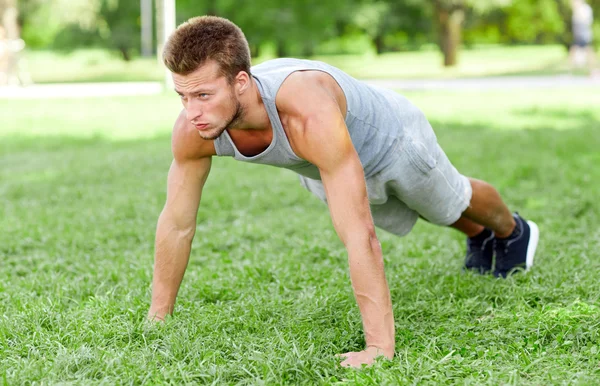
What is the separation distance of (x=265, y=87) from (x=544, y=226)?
10.7 feet

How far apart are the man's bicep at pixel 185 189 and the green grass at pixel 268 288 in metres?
0.47

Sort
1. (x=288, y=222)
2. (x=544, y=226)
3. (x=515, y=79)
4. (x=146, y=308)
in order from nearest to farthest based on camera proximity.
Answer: (x=146, y=308), (x=544, y=226), (x=288, y=222), (x=515, y=79)

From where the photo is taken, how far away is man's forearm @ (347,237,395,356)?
3.17 m

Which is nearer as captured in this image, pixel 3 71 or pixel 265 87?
pixel 265 87

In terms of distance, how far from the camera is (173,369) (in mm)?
3121

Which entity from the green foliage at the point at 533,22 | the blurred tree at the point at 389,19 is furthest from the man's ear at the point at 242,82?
the green foliage at the point at 533,22

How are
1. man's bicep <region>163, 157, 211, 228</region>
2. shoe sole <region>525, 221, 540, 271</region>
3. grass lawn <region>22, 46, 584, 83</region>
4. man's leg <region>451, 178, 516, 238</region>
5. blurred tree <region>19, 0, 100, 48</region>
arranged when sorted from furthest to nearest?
blurred tree <region>19, 0, 100, 48</region>
grass lawn <region>22, 46, 584, 83</region>
shoe sole <region>525, 221, 540, 271</region>
man's leg <region>451, 178, 516, 238</region>
man's bicep <region>163, 157, 211, 228</region>

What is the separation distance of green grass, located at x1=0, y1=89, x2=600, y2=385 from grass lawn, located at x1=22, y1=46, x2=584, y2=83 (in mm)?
17832

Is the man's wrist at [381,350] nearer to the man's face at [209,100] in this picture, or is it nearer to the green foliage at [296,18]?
the man's face at [209,100]

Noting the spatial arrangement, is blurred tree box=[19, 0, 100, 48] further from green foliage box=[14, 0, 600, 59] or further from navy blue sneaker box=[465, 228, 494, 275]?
navy blue sneaker box=[465, 228, 494, 275]

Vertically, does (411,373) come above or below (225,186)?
above

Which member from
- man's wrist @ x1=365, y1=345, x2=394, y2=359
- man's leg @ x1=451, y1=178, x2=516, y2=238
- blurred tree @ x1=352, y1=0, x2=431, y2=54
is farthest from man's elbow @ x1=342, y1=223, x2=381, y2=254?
blurred tree @ x1=352, y1=0, x2=431, y2=54

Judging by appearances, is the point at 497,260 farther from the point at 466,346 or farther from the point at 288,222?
the point at 288,222

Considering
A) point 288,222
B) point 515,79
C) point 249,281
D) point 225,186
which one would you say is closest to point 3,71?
point 515,79
